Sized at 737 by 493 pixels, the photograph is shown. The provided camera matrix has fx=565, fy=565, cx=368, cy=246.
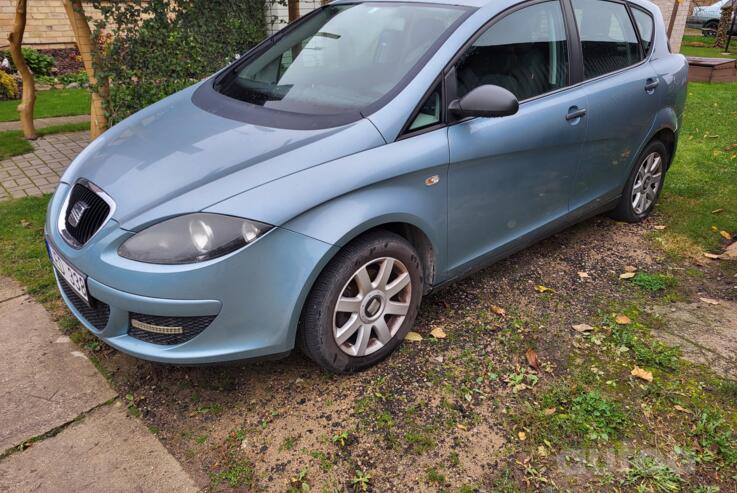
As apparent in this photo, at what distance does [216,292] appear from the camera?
2.16 metres

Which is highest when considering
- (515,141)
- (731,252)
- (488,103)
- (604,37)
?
(604,37)

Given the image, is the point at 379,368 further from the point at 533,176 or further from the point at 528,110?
the point at 528,110

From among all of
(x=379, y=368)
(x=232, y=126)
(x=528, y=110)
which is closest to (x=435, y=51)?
(x=528, y=110)

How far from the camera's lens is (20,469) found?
2.22 m

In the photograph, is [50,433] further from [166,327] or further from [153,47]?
[153,47]

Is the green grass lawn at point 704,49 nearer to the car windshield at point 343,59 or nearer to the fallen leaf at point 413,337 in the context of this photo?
the car windshield at point 343,59

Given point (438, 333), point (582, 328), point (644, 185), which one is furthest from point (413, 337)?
point (644, 185)

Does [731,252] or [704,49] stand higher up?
[704,49]

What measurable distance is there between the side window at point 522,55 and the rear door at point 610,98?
25cm

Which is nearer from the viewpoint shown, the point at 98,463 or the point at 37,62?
the point at 98,463

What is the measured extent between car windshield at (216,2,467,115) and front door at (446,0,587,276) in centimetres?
29

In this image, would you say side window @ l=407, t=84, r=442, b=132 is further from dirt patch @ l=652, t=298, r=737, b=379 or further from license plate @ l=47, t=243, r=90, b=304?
dirt patch @ l=652, t=298, r=737, b=379

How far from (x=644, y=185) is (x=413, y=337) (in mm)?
2502

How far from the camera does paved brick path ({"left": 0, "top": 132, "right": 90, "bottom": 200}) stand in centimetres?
504
